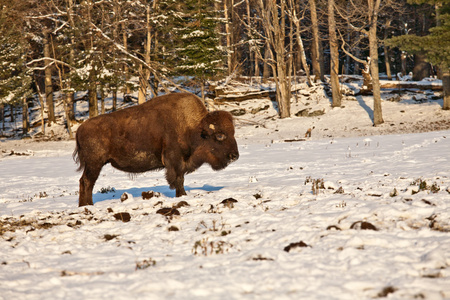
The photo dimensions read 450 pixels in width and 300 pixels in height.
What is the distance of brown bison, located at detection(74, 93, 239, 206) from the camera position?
8.45 m

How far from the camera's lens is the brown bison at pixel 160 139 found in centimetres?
845

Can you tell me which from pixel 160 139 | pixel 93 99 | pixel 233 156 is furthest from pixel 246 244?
pixel 93 99

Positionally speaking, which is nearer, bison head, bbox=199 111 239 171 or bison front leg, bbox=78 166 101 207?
bison head, bbox=199 111 239 171

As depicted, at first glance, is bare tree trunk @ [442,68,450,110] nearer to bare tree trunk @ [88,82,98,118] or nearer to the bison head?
bare tree trunk @ [88,82,98,118]

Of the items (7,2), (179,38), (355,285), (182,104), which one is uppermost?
(7,2)

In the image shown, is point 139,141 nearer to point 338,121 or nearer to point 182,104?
point 182,104

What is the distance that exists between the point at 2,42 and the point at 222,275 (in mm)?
32324

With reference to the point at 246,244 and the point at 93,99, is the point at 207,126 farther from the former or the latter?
the point at 93,99

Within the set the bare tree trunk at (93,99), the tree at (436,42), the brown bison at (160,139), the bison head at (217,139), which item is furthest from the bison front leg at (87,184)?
the bare tree trunk at (93,99)

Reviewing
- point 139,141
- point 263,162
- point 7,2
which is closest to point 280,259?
point 139,141

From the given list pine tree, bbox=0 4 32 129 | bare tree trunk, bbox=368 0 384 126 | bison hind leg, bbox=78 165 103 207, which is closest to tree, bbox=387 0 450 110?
bare tree trunk, bbox=368 0 384 126

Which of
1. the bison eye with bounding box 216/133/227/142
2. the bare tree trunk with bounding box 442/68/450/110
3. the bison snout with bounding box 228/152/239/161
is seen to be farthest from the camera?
the bare tree trunk with bounding box 442/68/450/110

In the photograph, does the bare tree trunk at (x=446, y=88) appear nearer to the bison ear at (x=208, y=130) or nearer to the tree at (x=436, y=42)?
the tree at (x=436, y=42)

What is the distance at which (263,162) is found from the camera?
15.2 m
